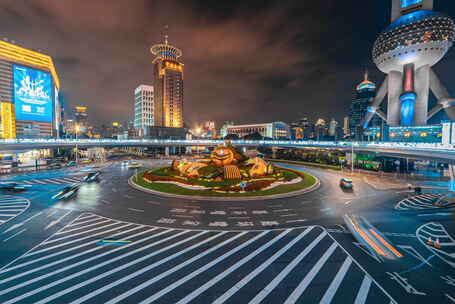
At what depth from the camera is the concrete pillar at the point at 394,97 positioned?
366 ft

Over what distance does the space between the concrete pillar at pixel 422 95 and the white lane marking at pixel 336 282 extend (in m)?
138

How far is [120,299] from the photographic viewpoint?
9.65 m

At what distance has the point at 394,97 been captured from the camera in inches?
4365

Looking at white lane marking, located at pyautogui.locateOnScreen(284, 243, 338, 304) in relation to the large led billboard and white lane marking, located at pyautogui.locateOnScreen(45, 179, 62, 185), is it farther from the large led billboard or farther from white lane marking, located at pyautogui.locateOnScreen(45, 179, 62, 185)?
the large led billboard

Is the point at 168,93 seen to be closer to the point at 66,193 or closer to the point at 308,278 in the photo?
the point at 66,193

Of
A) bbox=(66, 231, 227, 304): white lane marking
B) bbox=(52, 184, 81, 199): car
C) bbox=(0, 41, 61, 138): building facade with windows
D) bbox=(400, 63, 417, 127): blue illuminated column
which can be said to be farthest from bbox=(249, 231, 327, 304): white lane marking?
bbox=(0, 41, 61, 138): building facade with windows

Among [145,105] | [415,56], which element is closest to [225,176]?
[415,56]

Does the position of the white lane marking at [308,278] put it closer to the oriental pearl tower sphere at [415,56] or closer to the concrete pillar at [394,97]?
the oriental pearl tower sphere at [415,56]

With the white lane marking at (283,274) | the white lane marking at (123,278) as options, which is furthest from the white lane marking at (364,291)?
the white lane marking at (123,278)

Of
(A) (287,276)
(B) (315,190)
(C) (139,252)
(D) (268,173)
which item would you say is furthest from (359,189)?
(C) (139,252)

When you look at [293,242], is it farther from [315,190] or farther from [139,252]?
[315,190]

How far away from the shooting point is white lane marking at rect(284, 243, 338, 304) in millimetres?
9742

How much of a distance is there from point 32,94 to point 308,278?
150020mm

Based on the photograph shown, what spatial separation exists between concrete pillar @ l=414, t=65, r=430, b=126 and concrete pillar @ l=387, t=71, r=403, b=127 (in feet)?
27.7
